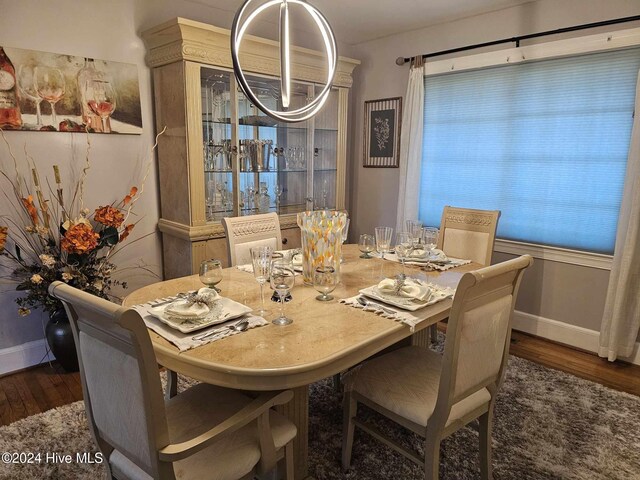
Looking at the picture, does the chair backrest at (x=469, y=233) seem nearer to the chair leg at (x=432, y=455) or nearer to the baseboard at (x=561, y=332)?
the baseboard at (x=561, y=332)

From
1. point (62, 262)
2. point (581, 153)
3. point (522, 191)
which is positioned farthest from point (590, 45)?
point (62, 262)

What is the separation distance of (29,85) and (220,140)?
116 centimetres

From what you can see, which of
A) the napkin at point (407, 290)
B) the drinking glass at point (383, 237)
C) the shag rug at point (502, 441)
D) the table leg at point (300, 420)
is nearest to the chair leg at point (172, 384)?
the shag rug at point (502, 441)

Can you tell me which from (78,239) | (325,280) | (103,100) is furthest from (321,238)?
(103,100)

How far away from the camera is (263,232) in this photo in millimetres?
2523

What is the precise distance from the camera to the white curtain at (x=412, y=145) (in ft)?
11.7

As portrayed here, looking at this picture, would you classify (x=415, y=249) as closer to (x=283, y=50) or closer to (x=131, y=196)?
(x=283, y=50)

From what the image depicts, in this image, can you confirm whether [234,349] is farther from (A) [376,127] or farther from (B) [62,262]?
(A) [376,127]

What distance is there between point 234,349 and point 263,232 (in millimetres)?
1314

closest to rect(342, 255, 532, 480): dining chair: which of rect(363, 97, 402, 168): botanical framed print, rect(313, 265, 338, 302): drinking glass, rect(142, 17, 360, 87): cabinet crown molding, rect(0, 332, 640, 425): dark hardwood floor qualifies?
rect(313, 265, 338, 302): drinking glass

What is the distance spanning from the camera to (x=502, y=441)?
6.54 feet

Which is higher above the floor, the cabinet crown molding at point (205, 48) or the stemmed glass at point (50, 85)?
the cabinet crown molding at point (205, 48)

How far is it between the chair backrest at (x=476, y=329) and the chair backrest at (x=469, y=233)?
1.09 metres

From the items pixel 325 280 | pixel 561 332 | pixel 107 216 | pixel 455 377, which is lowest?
pixel 561 332
